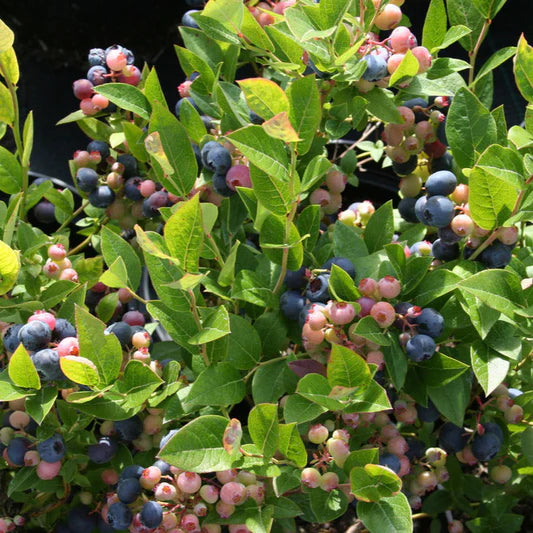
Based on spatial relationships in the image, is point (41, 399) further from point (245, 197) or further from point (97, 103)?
point (97, 103)

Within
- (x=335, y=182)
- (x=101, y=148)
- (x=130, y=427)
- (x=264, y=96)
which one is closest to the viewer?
(x=264, y=96)

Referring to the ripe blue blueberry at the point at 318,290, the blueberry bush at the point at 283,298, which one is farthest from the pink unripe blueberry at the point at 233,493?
the ripe blue blueberry at the point at 318,290

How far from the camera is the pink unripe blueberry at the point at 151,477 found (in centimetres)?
79

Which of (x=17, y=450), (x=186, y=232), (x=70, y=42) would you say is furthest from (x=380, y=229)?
(x=70, y=42)

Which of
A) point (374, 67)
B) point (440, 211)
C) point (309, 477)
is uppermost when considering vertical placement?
point (374, 67)

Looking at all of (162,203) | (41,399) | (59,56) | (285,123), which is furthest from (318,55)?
(59,56)

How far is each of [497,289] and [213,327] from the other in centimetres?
29

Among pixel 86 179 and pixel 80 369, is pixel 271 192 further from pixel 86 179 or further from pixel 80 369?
pixel 86 179

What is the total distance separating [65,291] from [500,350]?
0.48 m

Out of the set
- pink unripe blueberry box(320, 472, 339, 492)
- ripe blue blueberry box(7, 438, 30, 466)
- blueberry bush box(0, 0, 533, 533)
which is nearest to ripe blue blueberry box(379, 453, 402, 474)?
blueberry bush box(0, 0, 533, 533)

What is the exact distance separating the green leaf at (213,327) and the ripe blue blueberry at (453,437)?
0.38 metres

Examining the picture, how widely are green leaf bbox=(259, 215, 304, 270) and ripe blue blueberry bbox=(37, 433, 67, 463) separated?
1.08 feet

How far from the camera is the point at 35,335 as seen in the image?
0.73 m

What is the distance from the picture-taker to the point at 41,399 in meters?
0.74
